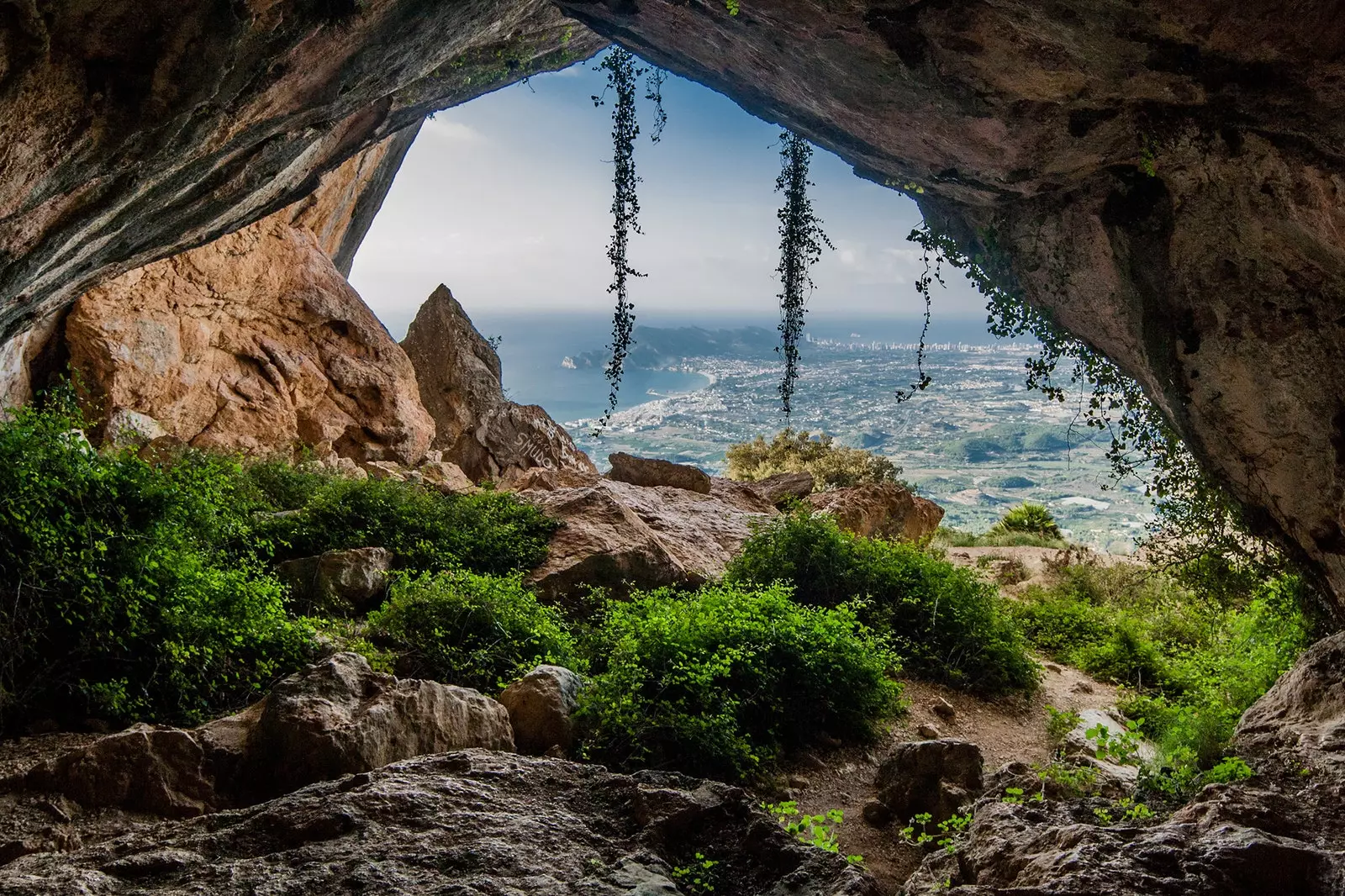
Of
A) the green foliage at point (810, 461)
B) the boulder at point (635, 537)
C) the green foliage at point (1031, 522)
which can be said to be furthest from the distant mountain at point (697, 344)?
the boulder at point (635, 537)

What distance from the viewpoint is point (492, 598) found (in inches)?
299

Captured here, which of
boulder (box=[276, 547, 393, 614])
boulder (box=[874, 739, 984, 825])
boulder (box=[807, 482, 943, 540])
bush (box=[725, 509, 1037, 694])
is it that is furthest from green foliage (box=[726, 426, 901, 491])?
boulder (box=[874, 739, 984, 825])

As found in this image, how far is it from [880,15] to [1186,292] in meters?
3.23

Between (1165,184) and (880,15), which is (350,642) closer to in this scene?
(880,15)

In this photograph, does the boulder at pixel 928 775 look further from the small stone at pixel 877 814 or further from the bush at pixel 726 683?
the bush at pixel 726 683

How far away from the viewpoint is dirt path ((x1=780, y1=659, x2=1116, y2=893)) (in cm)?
546

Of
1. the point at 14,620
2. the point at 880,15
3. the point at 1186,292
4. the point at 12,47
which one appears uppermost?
the point at 880,15

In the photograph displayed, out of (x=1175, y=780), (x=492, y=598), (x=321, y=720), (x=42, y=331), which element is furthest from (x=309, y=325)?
(x=1175, y=780)

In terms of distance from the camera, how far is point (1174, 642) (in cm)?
1087

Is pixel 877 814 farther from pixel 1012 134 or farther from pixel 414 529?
pixel 414 529

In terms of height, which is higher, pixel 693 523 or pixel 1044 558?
pixel 693 523

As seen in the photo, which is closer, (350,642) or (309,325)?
(350,642)

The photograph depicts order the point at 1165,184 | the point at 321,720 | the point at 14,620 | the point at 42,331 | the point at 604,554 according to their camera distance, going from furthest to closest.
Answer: the point at 42,331 → the point at 604,554 → the point at 1165,184 → the point at 14,620 → the point at 321,720

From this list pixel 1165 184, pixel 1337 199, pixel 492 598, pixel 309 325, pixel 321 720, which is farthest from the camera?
pixel 309 325
